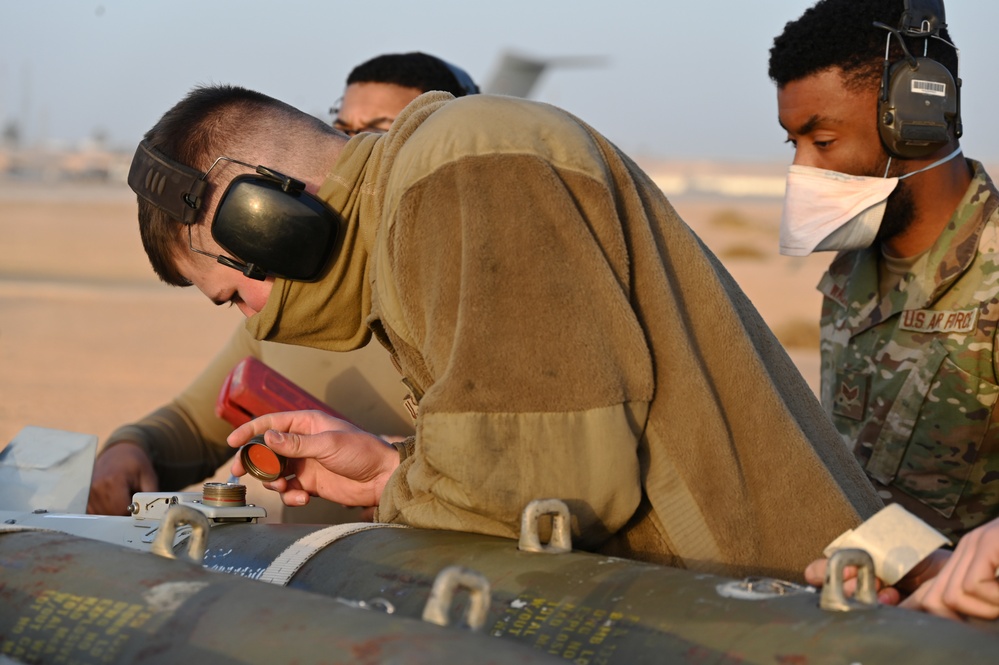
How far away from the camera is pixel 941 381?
13.3 feet

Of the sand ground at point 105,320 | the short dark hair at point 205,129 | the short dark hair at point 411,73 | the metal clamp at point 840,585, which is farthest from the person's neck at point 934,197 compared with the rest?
the sand ground at point 105,320

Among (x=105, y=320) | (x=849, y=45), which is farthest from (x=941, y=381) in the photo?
(x=105, y=320)

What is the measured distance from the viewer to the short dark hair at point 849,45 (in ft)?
14.0

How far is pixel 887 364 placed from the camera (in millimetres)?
4289

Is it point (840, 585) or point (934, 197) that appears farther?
point (934, 197)

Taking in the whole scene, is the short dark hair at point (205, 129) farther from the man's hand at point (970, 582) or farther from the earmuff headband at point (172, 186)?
the man's hand at point (970, 582)

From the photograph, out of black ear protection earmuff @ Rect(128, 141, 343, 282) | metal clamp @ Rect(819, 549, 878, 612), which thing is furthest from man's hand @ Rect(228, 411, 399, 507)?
metal clamp @ Rect(819, 549, 878, 612)

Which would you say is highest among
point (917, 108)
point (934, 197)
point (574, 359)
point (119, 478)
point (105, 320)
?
point (917, 108)

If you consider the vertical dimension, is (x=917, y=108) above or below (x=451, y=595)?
above

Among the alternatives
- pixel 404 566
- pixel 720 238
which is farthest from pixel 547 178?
pixel 720 238

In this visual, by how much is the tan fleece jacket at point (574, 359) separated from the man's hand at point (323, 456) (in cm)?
47

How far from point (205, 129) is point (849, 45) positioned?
255 centimetres

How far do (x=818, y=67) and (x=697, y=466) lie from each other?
101 inches

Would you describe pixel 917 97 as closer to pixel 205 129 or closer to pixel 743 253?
pixel 205 129
